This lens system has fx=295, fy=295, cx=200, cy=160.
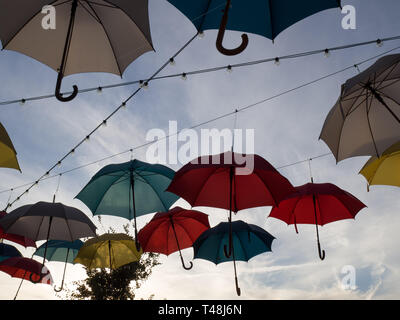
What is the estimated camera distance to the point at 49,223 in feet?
19.7

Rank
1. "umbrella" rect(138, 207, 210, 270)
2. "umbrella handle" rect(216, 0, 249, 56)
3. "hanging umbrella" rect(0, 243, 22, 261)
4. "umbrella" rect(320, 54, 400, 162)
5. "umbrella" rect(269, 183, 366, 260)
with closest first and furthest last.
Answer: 1. "umbrella handle" rect(216, 0, 249, 56)
2. "umbrella" rect(320, 54, 400, 162)
3. "umbrella" rect(269, 183, 366, 260)
4. "umbrella" rect(138, 207, 210, 270)
5. "hanging umbrella" rect(0, 243, 22, 261)

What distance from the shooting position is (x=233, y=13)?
10.4ft

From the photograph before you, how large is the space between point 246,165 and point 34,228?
504cm

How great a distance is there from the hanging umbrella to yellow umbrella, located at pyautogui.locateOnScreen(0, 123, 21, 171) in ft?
15.8

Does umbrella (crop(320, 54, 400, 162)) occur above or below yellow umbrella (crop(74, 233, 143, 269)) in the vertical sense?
above

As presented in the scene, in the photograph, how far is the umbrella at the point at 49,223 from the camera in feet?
17.9

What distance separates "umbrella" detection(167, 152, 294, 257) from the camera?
171 inches

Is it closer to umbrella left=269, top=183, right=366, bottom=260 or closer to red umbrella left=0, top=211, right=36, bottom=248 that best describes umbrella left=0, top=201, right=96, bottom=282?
red umbrella left=0, top=211, right=36, bottom=248

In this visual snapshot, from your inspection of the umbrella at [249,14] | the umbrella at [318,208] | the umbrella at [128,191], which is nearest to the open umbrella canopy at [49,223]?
the umbrella at [128,191]

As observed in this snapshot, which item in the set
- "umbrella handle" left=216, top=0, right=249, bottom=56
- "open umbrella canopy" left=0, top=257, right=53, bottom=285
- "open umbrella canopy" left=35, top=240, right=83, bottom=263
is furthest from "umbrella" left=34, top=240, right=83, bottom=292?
"umbrella handle" left=216, top=0, right=249, bottom=56

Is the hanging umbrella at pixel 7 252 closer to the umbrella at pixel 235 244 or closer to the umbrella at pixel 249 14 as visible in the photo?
the umbrella at pixel 235 244

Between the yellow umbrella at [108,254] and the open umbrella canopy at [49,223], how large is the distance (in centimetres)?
91

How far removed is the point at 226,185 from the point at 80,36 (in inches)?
113
